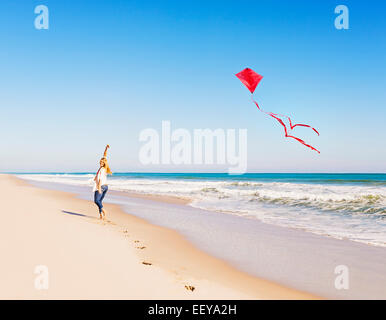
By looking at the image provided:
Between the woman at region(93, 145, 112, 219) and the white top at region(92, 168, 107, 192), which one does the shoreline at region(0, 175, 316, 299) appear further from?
the white top at region(92, 168, 107, 192)

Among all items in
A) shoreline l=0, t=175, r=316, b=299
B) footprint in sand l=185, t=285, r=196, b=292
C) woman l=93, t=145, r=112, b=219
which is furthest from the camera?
woman l=93, t=145, r=112, b=219

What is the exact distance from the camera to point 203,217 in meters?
11.3

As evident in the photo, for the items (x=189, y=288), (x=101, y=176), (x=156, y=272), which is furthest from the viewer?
(x=101, y=176)

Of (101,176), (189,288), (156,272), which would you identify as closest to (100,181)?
(101,176)

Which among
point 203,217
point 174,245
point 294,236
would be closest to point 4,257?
point 174,245

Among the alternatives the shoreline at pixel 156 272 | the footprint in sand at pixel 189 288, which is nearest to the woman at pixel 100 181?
the shoreline at pixel 156 272

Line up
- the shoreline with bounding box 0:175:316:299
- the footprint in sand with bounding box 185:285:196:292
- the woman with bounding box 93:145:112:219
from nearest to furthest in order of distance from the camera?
the shoreline with bounding box 0:175:316:299, the footprint in sand with bounding box 185:285:196:292, the woman with bounding box 93:145:112:219

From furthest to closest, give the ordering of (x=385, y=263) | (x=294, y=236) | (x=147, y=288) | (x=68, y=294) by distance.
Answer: (x=294, y=236), (x=385, y=263), (x=147, y=288), (x=68, y=294)

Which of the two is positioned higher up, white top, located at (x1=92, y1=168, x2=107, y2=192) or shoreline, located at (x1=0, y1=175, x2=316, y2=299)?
white top, located at (x1=92, y1=168, x2=107, y2=192)

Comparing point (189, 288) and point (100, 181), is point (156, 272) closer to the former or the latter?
point (189, 288)

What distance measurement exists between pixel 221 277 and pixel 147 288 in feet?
4.52

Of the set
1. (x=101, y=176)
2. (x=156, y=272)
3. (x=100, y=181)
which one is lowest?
(x=156, y=272)

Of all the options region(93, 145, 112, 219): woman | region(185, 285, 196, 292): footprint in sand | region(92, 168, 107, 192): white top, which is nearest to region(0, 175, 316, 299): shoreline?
region(185, 285, 196, 292): footprint in sand
